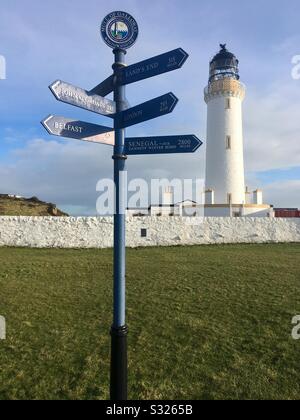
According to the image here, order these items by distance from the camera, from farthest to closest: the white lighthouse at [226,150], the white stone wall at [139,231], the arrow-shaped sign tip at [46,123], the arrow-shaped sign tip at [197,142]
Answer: the white lighthouse at [226,150]
the white stone wall at [139,231]
the arrow-shaped sign tip at [197,142]
the arrow-shaped sign tip at [46,123]

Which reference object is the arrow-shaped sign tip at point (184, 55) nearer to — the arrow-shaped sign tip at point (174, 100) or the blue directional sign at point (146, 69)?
the blue directional sign at point (146, 69)

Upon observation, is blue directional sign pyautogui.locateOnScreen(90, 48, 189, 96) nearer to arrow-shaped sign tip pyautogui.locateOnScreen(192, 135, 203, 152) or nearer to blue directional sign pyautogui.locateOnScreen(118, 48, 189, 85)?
blue directional sign pyautogui.locateOnScreen(118, 48, 189, 85)

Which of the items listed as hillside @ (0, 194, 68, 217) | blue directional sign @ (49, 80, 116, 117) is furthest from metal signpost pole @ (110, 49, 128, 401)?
hillside @ (0, 194, 68, 217)

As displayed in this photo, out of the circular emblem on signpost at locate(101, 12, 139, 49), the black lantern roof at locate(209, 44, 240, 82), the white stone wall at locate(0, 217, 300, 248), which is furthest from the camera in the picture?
the black lantern roof at locate(209, 44, 240, 82)

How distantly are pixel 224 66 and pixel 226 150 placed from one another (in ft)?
23.1

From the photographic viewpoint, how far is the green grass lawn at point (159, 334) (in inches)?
140

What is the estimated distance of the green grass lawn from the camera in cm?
357

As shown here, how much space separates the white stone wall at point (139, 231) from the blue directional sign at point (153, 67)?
1271 centimetres

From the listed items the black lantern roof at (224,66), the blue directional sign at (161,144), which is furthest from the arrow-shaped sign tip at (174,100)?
the black lantern roof at (224,66)

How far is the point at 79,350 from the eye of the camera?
14.6 ft

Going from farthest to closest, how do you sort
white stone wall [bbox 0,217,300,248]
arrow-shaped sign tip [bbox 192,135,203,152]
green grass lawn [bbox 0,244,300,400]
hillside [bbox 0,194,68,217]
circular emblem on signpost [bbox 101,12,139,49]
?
hillside [bbox 0,194,68,217], white stone wall [bbox 0,217,300,248], green grass lawn [bbox 0,244,300,400], circular emblem on signpost [bbox 101,12,139,49], arrow-shaped sign tip [bbox 192,135,203,152]

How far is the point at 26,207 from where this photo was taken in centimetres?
1961

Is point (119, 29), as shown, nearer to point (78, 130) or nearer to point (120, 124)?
point (120, 124)
